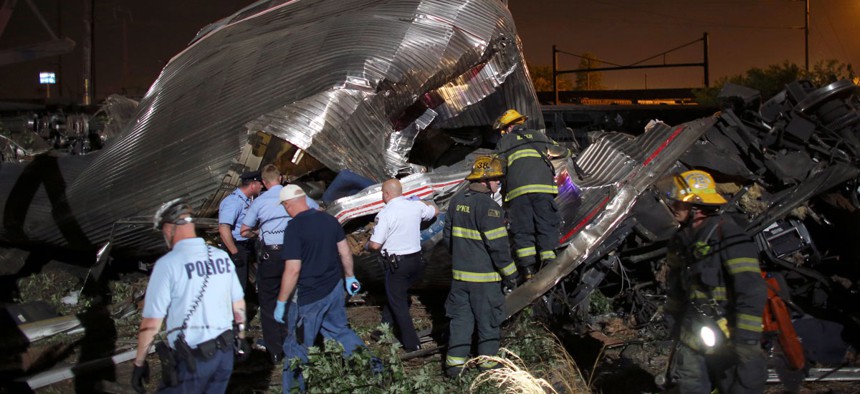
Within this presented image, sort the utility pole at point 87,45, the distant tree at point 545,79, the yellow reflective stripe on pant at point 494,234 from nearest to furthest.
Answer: the yellow reflective stripe on pant at point 494,234
the utility pole at point 87,45
the distant tree at point 545,79

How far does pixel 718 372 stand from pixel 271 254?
325 cm

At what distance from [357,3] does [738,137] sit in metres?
3.91

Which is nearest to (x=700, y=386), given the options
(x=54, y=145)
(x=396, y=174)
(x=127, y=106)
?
(x=396, y=174)

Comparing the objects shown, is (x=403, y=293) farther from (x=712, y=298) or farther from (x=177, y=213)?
(x=712, y=298)

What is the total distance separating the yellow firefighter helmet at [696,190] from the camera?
3.63 m

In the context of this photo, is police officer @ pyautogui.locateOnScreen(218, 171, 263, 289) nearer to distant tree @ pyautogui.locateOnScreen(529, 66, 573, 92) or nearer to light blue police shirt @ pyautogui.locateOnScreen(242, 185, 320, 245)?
light blue police shirt @ pyautogui.locateOnScreen(242, 185, 320, 245)

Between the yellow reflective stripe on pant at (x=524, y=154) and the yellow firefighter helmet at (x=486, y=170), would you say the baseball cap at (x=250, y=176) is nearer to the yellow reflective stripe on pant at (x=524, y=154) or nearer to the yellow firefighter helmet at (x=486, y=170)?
the yellow firefighter helmet at (x=486, y=170)

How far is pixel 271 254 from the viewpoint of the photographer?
556 cm

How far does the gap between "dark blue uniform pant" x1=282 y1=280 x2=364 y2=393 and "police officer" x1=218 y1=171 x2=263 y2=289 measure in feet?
4.77

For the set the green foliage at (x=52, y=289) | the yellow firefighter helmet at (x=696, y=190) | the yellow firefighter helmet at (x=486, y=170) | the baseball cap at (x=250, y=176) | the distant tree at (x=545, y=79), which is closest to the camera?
the yellow firefighter helmet at (x=696, y=190)

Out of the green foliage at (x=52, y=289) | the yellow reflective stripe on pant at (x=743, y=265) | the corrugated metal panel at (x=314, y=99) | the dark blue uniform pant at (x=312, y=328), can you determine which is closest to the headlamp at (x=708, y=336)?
the yellow reflective stripe on pant at (x=743, y=265)

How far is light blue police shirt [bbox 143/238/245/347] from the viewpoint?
343 centimetres

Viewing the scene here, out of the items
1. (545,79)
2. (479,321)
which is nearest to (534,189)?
(479,321)

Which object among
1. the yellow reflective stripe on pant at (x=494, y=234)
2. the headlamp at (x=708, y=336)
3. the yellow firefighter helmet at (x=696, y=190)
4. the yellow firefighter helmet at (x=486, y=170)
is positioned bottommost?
the headlamp at (x=708, y=336)
